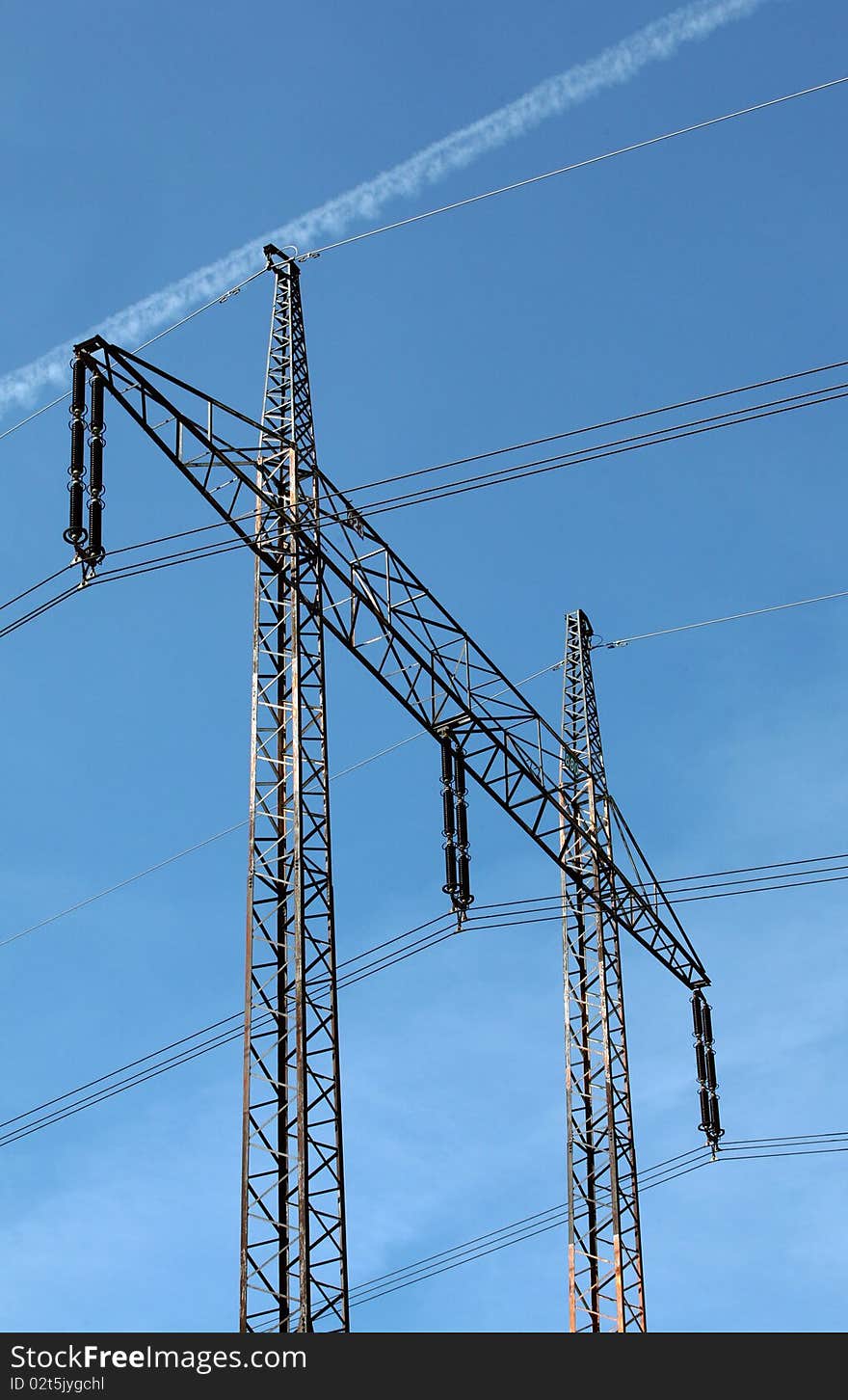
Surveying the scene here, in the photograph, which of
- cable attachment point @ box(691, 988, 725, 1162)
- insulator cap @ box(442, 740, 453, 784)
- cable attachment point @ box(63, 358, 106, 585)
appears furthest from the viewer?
cable attachment point @ box(691, 988, 725, 1162)

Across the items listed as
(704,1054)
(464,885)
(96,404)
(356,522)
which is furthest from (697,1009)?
(96,404)

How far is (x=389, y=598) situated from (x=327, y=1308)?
9715mm

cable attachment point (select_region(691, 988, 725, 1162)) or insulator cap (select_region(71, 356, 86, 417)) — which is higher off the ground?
insulator cap (select_region(71, 356, 86, 417))

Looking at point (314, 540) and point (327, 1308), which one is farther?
point (314, 540)

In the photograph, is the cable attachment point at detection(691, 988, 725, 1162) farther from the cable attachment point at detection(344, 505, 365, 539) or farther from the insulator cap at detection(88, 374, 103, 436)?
the insulator cap at detection(88, 374, 103, 436)

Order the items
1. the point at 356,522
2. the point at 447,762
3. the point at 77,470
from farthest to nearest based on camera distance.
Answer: the point at 447,762 → the point at 356,522 → the point at 77,470

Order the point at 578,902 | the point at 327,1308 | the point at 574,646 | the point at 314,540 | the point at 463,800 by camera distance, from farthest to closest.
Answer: the point at 574,646 → the point at 578,902 → the point at 463,800 → the point at 314,540 → the point at 327,1308

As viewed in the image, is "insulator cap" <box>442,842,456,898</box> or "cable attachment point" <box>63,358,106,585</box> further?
"insulator cap" <box>442,842,456,898</box>

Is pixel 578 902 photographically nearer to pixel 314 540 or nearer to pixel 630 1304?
pixel 630 1304

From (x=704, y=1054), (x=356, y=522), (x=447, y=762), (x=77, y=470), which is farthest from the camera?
(x=704, y=1054)

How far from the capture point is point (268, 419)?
2561 cm

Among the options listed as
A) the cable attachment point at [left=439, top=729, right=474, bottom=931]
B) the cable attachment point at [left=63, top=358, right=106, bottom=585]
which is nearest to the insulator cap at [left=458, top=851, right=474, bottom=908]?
the cable attachment point at [left=439, top=729, right=474, bottom=931]

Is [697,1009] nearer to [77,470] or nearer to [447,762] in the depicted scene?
[447,762]

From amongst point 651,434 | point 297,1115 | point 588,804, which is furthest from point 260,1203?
point 588,804
